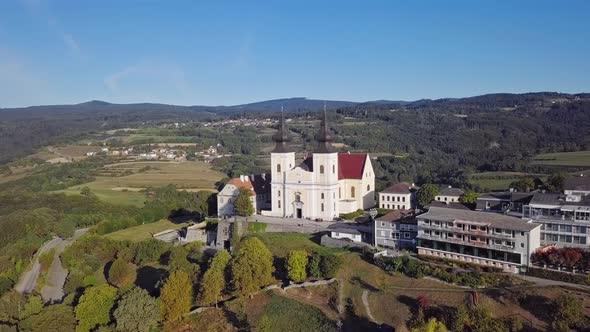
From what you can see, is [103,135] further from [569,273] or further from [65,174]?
[569,273]

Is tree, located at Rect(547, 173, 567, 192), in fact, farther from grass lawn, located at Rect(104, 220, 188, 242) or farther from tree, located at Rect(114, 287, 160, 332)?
grass lawn, located at Rect(104, 220, 188, 242)

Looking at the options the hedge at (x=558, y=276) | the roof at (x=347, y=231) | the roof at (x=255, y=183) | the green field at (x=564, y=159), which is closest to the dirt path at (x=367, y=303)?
the roof at (x=347, y=231)

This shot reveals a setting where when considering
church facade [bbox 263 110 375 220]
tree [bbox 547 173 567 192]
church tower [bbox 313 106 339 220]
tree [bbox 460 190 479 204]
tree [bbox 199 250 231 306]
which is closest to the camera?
tree [bbox 199 250 231 306]

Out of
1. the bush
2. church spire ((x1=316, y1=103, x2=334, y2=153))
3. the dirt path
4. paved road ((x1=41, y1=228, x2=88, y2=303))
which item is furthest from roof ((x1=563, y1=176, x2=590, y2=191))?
paved road ((x1=41, y1=228, x2=88, y2=303))

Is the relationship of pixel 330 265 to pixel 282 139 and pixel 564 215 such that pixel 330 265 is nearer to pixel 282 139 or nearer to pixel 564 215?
pixel 564 215

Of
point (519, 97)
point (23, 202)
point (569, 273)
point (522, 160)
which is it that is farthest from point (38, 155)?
point (519, 97)

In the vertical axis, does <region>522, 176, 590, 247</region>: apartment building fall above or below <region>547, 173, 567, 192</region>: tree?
below

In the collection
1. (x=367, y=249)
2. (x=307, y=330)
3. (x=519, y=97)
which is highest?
(x=519, y=97)
